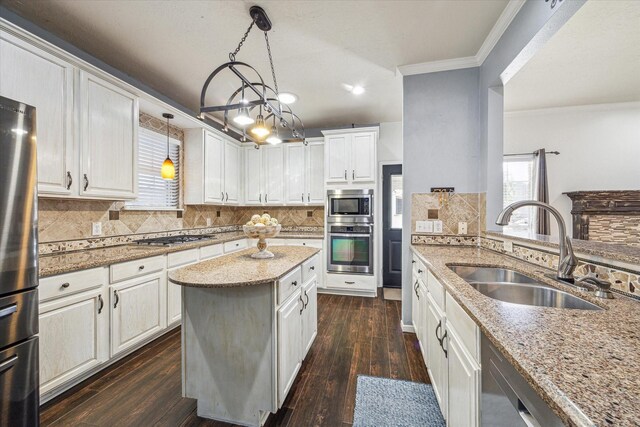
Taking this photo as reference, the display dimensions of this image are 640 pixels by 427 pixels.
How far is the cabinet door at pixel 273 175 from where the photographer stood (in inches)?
170

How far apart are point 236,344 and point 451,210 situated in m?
2.24

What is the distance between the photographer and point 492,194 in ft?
7.52

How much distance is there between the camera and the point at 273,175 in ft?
14.3

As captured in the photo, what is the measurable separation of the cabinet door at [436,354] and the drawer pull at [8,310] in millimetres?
2149

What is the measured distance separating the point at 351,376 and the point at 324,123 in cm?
370

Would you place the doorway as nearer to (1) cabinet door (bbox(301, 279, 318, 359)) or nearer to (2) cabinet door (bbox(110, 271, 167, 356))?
(1) cabinet door (bbox(301, 279, 318, 359))

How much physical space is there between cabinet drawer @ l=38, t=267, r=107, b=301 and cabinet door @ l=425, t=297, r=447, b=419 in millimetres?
2403

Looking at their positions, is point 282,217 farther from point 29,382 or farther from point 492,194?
point 29,382

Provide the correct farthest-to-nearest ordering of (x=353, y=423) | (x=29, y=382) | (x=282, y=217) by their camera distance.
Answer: (x=282, y=217) < (x=353, y=423) < (x=29, y=382)

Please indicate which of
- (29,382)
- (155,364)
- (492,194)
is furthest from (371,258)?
(29,382)

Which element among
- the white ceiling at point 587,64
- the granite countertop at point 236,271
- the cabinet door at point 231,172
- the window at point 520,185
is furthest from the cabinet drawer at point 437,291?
the cabinet door at point 231,172

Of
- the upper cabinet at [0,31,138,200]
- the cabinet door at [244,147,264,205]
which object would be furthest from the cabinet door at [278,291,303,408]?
the cabinet door at [244,147,264,205]

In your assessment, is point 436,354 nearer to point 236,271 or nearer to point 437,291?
point 437,291

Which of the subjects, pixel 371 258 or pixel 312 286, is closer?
pixel 312 286
